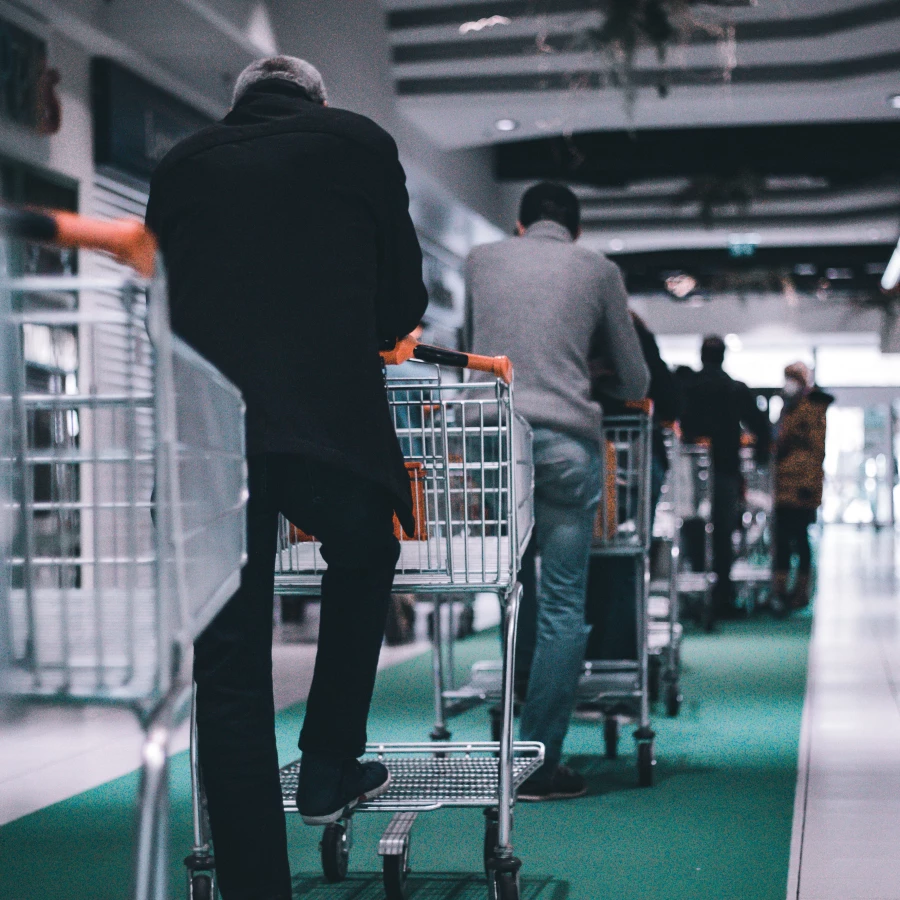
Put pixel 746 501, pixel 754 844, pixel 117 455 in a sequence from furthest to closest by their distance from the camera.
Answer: pixel 746 501 < pixel 754 844 < pixel 117 455

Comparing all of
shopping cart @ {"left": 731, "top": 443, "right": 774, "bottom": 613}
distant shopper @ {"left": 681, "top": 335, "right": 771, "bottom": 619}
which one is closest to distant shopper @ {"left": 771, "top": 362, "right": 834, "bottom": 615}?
shopping cart @ {"left": 731, "top": 443, "right": 774, "bottom": 613}

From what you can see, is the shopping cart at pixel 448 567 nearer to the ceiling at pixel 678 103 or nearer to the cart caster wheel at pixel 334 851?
the cart caster wheel at pixel 334 851

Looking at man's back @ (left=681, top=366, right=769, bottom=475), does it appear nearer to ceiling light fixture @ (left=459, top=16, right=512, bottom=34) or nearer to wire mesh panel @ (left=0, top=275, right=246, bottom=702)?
ceiling light fixture @ (left=459, top=16, right=512, bottom=34)

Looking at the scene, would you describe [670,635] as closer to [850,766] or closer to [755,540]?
[850,766]

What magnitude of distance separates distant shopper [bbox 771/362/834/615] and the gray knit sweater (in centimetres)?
571

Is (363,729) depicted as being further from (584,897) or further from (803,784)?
(803,784)

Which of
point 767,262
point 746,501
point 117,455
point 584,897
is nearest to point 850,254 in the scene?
point 767,262

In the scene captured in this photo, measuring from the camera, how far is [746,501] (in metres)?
9.34

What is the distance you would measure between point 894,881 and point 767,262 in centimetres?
1490

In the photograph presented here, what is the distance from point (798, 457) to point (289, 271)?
7530 millimetres

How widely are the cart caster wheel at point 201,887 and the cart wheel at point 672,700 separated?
9.10ft

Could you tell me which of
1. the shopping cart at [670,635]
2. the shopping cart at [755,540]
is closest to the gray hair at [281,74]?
the shopping cart at [670,635]

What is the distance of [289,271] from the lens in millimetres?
2059

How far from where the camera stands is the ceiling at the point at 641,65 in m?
8.14
